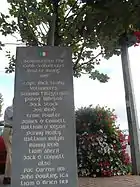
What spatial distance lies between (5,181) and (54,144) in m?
3.14

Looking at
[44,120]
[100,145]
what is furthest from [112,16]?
[100,145]

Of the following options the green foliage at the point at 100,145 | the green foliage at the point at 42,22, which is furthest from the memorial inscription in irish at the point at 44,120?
the green foliage at the point at 100,145

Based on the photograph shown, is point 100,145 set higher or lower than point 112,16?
lower

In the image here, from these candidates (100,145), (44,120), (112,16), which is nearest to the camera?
(112,16)

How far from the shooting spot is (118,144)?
9.09 meters

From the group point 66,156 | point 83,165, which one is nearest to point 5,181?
point 83,165

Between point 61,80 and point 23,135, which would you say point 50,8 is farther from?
point 23,135

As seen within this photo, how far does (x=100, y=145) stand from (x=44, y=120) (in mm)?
4985

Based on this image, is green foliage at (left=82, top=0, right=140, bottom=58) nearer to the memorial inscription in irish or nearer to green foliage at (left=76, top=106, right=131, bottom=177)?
the memorial inscription in irish

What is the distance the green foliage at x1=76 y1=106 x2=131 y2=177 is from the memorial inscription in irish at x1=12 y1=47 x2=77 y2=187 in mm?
4851

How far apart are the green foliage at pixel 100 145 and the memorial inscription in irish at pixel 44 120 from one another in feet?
15.9

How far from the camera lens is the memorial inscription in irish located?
149 inches

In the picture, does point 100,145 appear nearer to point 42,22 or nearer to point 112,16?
point 42,22

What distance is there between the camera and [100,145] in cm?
870
